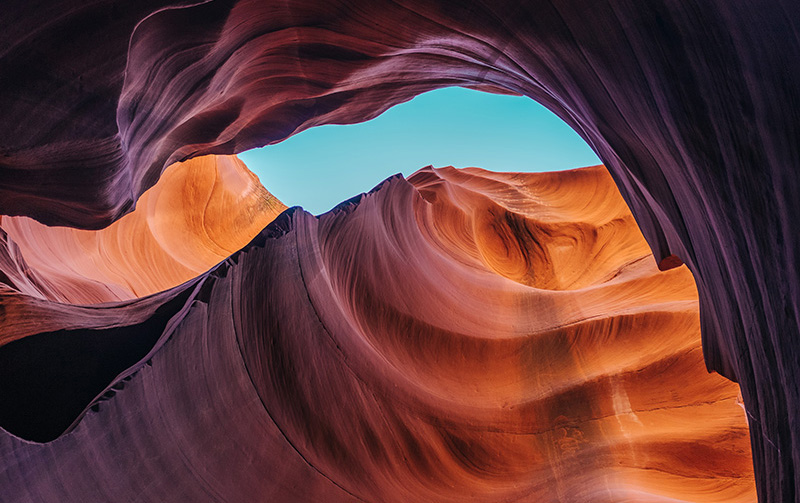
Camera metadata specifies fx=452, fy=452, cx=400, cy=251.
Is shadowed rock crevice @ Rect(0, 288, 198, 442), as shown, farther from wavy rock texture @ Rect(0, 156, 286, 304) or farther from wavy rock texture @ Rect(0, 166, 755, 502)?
wavy rock texture @ Rect(0, 156, 286, 304)

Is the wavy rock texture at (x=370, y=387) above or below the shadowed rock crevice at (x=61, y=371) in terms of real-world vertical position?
above

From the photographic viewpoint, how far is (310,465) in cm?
310

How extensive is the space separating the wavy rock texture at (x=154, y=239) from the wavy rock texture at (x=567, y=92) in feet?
4.89

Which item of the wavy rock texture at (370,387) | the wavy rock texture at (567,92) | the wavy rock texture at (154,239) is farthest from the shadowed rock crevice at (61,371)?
the wavy rock texture at (567,92)

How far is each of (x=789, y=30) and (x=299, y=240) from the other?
3.31m

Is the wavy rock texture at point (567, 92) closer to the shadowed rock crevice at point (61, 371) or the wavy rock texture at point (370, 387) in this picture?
the shadowed rock crevice at point (61, 371)

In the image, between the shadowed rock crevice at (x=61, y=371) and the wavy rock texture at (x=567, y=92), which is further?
the shadowed rock crevice at (x=61, y=371)

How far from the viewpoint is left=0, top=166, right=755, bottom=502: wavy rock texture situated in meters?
2.62

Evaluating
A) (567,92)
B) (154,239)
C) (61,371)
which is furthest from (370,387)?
(154,239)

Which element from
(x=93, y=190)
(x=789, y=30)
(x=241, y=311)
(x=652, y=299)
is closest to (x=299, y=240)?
(x=241, y=311)

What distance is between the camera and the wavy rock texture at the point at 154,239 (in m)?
4.76

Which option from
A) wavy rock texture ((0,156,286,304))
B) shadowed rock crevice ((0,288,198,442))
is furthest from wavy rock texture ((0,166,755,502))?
wavy rock texture ((0,156,286,304))

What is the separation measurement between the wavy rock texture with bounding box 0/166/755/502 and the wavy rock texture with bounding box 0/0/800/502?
118 cm

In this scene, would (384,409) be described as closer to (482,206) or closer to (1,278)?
(1,278)
